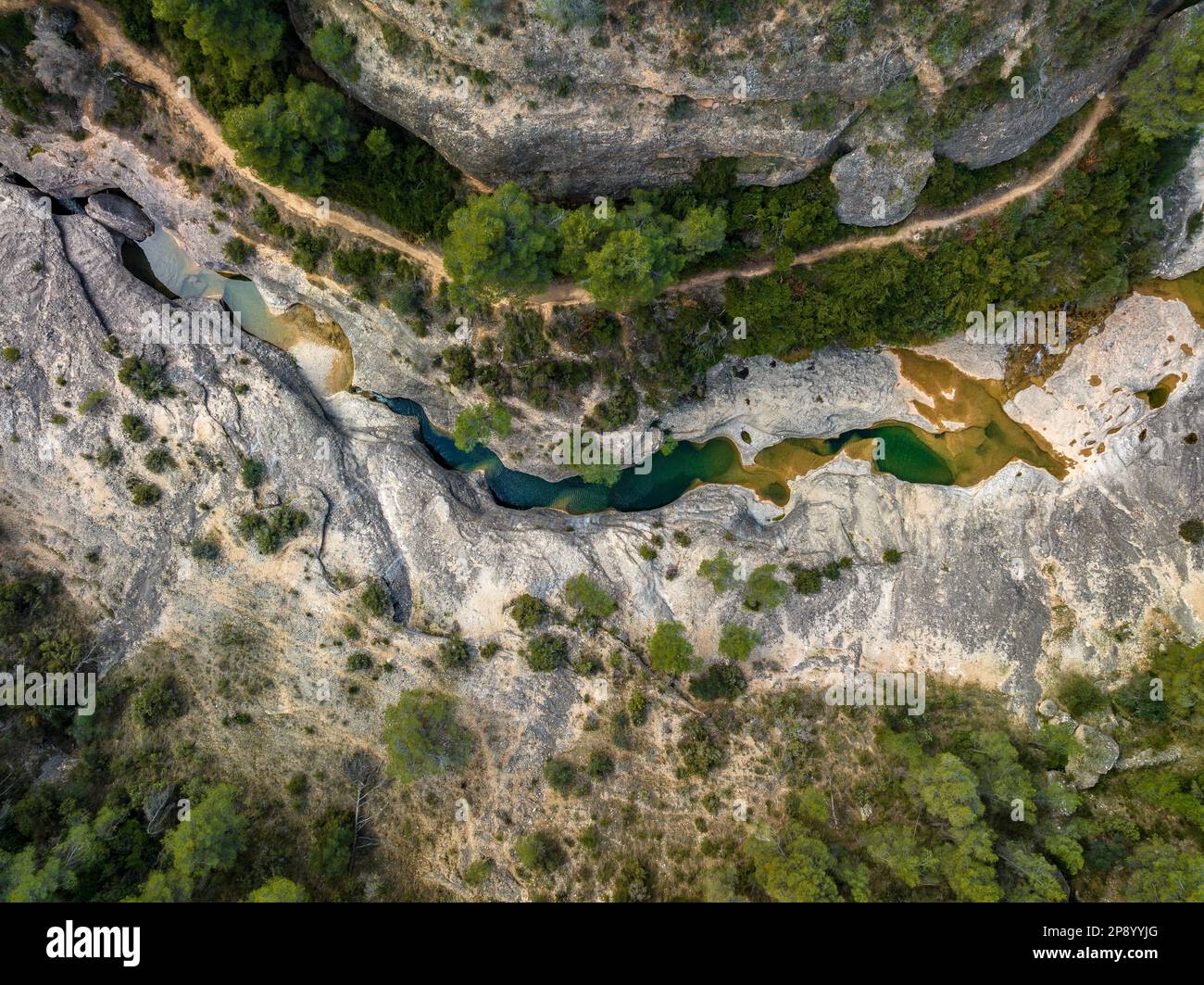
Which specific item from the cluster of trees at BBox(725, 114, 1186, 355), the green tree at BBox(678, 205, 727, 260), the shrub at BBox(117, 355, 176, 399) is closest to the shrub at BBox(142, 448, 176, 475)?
the shrub at BBox(117, 355, 176, 399)

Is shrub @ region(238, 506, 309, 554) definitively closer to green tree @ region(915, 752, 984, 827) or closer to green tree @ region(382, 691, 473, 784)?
green tree @ region(382, 691, 473, 784)

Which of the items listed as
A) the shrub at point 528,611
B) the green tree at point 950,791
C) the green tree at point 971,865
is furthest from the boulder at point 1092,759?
the shrub at point 528,611

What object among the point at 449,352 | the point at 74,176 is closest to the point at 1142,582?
the point at 449,352

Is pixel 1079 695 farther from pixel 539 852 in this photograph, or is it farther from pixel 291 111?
pixel 291 111

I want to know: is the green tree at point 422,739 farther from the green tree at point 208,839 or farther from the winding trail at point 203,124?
the winding trail at point 203,124

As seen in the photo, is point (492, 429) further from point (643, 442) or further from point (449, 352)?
point (643, 442)

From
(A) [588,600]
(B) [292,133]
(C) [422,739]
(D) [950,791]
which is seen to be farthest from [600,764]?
(B) [292,133]
